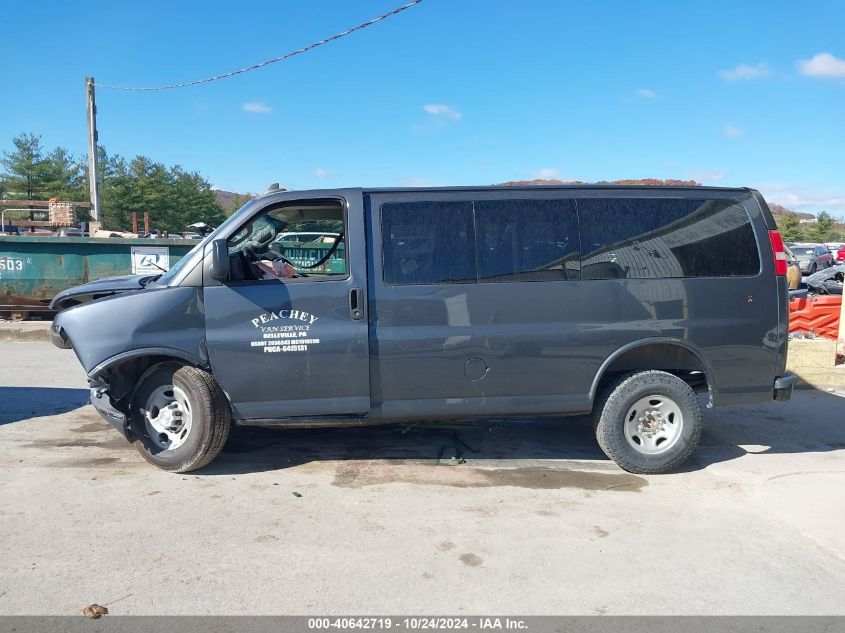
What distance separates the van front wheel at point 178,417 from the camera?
471 cm

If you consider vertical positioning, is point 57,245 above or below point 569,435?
above

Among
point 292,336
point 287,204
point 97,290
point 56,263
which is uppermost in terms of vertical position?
point 56,263

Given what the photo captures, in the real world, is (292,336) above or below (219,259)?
below

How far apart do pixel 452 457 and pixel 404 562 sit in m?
1.80

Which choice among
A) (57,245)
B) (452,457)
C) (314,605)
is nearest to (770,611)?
(314,605)

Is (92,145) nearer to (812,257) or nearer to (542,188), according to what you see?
(542,188)

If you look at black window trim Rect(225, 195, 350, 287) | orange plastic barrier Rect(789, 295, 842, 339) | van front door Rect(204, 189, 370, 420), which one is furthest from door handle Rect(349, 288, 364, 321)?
orange plastic barrier Rect(789, 295, 842, 339)

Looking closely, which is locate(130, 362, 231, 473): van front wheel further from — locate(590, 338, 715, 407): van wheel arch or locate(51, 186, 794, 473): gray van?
locate(590, 338, 715, 407): van wheel arch

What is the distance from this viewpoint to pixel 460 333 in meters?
4.77

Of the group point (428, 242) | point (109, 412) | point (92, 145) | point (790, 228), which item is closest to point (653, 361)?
point (428, 242)

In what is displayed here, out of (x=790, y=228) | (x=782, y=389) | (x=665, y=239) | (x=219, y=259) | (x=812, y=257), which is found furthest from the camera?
(x=790, y=228)

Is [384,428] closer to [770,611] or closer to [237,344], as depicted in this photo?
[237,344]

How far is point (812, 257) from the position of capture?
27.3m

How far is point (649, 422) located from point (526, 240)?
179 centimetres
